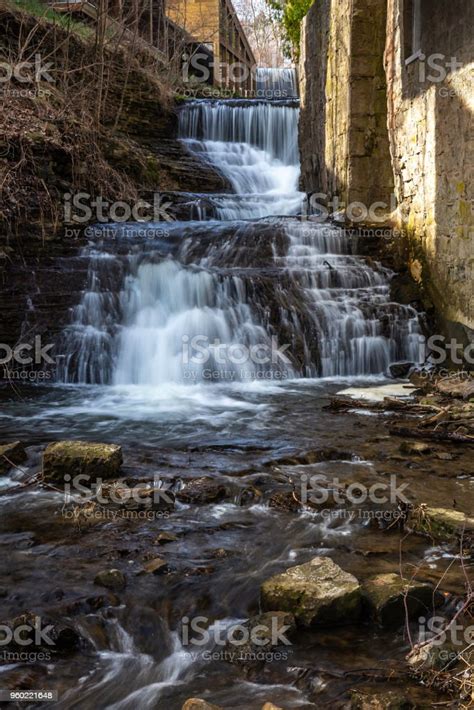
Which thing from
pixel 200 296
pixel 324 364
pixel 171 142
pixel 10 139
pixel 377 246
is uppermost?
pixel 171 142

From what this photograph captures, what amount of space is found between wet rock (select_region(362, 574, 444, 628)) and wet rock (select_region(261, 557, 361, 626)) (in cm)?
7

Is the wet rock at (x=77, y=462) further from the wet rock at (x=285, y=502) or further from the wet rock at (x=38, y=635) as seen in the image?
the wet rock at (x=38, y=635)

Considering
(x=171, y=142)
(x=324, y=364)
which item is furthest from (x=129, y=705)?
(x=171, y=142)

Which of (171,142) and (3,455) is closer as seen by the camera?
(3,455)

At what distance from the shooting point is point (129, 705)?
107 inches

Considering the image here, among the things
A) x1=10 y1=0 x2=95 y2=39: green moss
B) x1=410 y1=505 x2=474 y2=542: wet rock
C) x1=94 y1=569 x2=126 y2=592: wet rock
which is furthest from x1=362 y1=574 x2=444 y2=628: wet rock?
x1=10 y1=0 x2=95 y2=39: green moss

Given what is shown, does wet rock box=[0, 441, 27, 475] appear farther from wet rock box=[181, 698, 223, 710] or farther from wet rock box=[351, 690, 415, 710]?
wet rock box=[351, 690, 415, 710]

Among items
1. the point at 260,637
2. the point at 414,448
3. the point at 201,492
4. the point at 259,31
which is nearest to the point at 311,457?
the point at 414,448

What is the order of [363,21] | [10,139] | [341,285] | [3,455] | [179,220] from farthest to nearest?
[179,220] → [363,21] → [10,139] → [341,285] → [3,455]

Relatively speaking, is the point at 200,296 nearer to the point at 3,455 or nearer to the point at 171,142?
the point at 3,455

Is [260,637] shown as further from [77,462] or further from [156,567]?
[77,462]

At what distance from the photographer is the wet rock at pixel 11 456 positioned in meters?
5.31

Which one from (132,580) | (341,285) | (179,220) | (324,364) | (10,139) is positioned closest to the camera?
(132,580)

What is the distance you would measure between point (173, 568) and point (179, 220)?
391 inches
